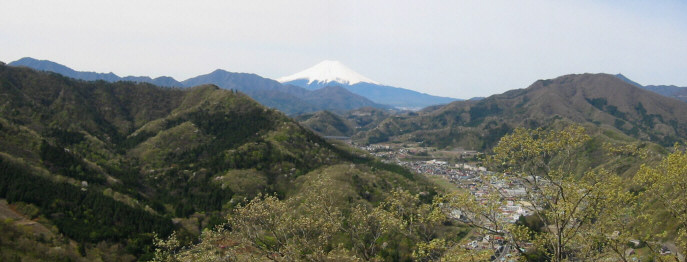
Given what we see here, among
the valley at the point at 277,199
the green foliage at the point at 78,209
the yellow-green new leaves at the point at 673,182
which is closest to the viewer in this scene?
the yellow-green new leaves at the point at 673,182

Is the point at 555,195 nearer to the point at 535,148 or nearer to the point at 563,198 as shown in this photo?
the point at 563,198

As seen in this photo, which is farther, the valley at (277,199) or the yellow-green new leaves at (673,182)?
the valley at (277,199)

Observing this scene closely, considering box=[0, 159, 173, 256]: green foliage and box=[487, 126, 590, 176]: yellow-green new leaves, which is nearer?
box=[487, 126, 590, 176]: yellow-green new leaves

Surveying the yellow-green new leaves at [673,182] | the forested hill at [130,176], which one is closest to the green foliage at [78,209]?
the forested hill at [130,176]

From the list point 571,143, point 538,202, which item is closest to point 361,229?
point 538,202

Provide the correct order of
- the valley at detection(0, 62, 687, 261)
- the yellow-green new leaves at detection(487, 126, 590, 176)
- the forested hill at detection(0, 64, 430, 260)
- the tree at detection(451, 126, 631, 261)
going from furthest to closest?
A: the forested hill at detection(0, 64, 430, 260) → the valley at detection(0, 62, 687, 261) → the yellow-green new leaves at detection(487, 126, 590, 176) → the tree at detection(451, 126, 631, 261)

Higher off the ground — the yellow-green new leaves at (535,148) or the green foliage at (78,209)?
the yellow-green new leaves at (535,148)

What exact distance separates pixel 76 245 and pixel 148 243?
16.2 meters

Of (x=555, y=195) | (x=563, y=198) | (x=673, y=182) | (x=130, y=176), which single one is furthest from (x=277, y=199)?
(x=130, y=176)

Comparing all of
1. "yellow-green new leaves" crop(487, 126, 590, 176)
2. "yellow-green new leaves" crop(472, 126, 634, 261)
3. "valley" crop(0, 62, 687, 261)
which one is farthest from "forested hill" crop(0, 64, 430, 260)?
"yellow-green new leaves" crop(487, 126, 590, 176)

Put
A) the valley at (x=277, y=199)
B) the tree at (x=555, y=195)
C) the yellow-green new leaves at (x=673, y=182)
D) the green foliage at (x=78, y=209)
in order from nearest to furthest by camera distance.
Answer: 1. the yellow-green new leaves at (x=673, y=182)
2. the tree at (x=555, y=195)
3. the valley at (x=277, y=199)
4. the green foliage at (x=78, y=209)

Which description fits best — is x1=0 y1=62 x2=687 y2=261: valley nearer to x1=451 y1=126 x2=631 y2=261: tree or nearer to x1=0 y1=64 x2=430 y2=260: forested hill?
x1=451 y1=126 x2=631 y2=261: tree

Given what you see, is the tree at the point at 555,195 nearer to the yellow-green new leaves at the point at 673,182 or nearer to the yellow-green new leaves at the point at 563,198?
the yellow-green new leaves at the point at 563,198

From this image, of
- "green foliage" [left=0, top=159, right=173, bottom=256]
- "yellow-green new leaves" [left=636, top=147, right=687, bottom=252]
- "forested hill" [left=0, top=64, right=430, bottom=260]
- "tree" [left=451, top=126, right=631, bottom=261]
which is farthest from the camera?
"forested hill" [left=0, top=64, right=430, bottom=260]
